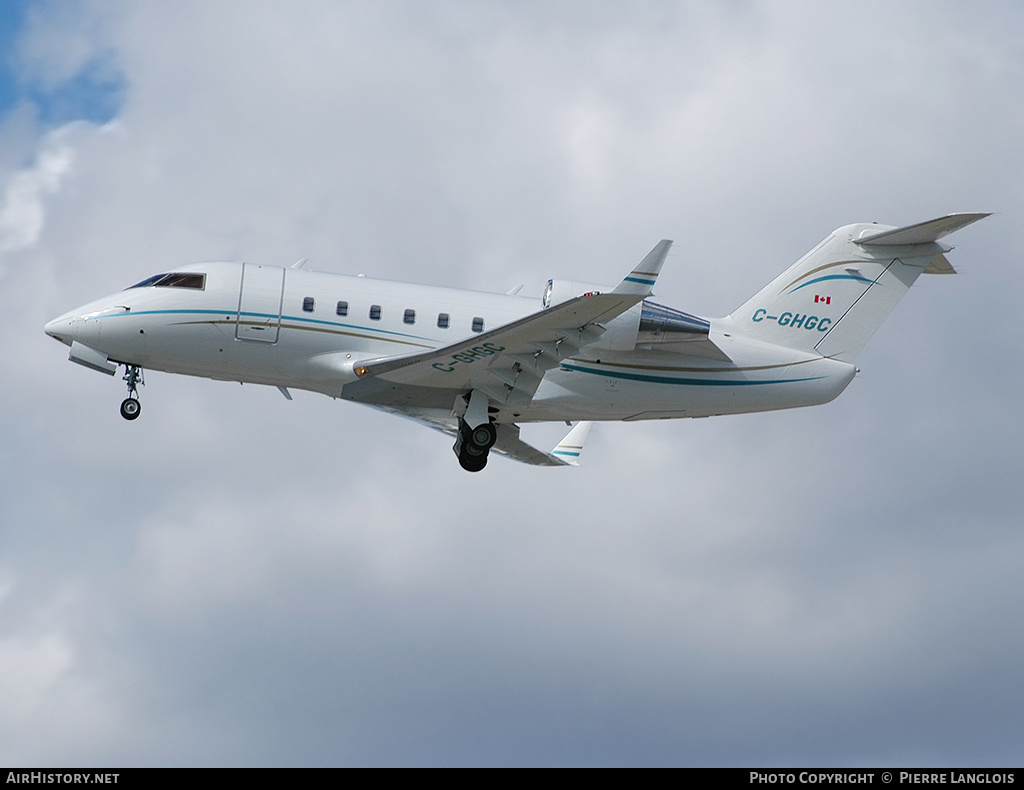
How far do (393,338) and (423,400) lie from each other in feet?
5.10

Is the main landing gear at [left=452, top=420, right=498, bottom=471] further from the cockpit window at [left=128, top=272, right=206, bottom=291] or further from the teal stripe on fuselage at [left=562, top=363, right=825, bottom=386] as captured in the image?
the cockpit window at [left=128, top=272, right=206, bottom=291]

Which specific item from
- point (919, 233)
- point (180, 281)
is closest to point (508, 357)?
point (180, 281)

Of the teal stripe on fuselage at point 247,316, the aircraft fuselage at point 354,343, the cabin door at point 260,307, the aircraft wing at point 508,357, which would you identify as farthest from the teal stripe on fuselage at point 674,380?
the cabin door at point 260,307

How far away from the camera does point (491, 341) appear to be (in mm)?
23969

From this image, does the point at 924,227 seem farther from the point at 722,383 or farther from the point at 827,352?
the point at 722,383

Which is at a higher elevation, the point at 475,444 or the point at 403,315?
the point at 403,315

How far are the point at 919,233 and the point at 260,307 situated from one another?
13.0 m

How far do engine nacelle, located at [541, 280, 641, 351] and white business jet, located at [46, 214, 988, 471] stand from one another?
1.0 inches

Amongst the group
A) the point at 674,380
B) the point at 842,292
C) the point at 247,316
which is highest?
the point at 842,292

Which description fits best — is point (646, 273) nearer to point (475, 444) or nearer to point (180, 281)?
point (475, 444)

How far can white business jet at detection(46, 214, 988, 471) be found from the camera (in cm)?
2522

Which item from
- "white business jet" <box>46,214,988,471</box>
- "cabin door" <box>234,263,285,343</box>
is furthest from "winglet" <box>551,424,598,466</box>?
"cabin door" <box>234,263,285,343</box>

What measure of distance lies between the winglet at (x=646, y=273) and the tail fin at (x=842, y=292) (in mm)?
5662

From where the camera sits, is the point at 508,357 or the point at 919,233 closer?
the point at 508,357
